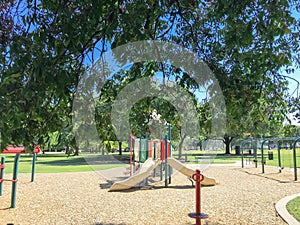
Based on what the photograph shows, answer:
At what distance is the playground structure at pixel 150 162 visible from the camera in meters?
10.3

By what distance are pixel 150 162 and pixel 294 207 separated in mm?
6525

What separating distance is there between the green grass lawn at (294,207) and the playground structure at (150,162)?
142 inches

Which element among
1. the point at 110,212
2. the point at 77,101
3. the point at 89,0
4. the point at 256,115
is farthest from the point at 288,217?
the point at 89,0

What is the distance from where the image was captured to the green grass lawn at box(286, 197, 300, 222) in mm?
6309

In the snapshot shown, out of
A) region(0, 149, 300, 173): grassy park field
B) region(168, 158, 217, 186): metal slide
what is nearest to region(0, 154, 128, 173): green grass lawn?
region(0, 149, 300, 173): grassy park field

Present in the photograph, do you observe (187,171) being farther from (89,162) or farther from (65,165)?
(89,162)

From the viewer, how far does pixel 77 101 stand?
3.79 m

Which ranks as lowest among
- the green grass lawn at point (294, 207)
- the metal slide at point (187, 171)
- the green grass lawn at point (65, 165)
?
the green grass lawn at point (65, 165)

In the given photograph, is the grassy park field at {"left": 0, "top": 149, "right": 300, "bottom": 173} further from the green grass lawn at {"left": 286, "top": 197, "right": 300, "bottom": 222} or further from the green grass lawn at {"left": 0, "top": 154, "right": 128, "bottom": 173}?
the green grass lawn at {"left": 286, "top": 197, "right": 300, "bottom": 222}

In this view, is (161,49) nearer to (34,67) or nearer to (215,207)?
(34,67)

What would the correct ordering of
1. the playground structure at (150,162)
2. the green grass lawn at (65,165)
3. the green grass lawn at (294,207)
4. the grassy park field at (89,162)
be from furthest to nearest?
the grassy park field at (89,162), the green grass lawn at (65,165), the playground structure at (150,162), the green grass lawn at (294,207)

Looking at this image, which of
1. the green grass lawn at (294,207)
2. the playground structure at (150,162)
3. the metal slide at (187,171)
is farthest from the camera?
the metal slide at (187,171)

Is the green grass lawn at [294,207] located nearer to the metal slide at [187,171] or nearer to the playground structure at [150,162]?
the metal slide at [187,171]

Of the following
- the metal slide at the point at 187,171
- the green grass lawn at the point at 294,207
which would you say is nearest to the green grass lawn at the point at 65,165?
the metal slide at the point at 187,171
